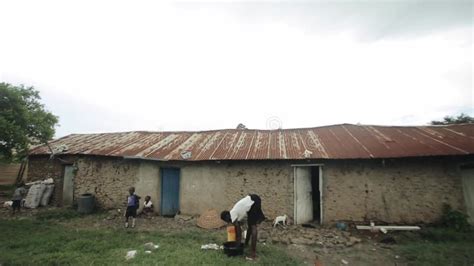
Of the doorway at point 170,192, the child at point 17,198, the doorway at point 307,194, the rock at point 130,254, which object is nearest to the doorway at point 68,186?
the child at point 17,198

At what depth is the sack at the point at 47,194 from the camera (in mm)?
12734

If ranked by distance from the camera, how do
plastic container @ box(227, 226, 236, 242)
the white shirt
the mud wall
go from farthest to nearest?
the mud wall
plastic container @ box(227, 226, 236, 242)
the white shirt

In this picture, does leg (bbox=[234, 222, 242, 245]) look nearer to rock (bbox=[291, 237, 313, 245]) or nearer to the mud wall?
rock (bbox=[291, 237, 313, 245])

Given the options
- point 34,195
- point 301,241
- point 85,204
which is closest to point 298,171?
point 301,241

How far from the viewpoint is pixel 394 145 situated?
991cm

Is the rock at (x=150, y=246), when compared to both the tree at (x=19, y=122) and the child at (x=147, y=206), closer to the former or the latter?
the child at (x=147, y=206)

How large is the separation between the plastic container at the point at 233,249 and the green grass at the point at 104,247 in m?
0.16

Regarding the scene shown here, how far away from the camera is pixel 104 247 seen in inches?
272

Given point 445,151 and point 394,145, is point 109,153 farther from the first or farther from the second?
point 445,151

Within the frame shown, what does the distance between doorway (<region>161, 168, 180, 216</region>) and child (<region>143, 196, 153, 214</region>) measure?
501 millimetres

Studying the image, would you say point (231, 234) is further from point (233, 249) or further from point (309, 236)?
point (309, 236)

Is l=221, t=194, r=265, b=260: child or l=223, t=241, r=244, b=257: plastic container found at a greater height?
l=221, t=194, r=265, b=260: child

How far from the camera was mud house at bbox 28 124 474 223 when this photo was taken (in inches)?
359

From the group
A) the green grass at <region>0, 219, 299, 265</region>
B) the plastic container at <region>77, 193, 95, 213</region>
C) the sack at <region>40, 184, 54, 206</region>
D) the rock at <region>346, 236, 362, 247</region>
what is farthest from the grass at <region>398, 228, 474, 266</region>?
the sack at <region>40, 184, 54, 206</region>
